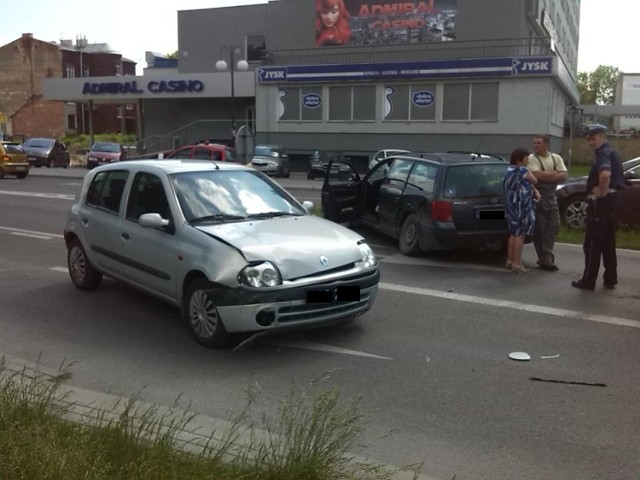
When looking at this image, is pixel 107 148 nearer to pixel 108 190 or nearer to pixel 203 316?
pixel 108 190

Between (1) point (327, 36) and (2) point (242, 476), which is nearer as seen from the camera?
(2) point (242, 476)

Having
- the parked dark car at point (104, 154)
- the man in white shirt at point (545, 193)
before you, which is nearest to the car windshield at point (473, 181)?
the man in white shirt at point (545, 193)

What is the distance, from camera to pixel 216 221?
6.58 m

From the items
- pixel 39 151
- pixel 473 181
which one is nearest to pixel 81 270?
pixel 473 181

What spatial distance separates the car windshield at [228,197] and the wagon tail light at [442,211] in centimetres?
303

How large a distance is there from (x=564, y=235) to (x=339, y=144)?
27.8 metres

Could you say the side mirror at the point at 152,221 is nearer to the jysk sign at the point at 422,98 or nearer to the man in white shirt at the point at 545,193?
the man in white shirt at the point at 545,193

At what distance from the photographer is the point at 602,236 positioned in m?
8.29

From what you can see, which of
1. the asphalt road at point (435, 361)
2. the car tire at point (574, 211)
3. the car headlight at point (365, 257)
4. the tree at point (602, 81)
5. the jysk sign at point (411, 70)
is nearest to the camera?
the asphalt road at point (435, 361)

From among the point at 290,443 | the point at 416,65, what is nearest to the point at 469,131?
the point at 416,65

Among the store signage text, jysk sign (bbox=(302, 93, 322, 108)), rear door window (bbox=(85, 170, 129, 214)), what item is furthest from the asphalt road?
the store signage text

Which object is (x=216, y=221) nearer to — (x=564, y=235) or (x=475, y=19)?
(x=564, y=235)

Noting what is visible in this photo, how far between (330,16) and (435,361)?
129 ft

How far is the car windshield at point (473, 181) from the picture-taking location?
995cm
